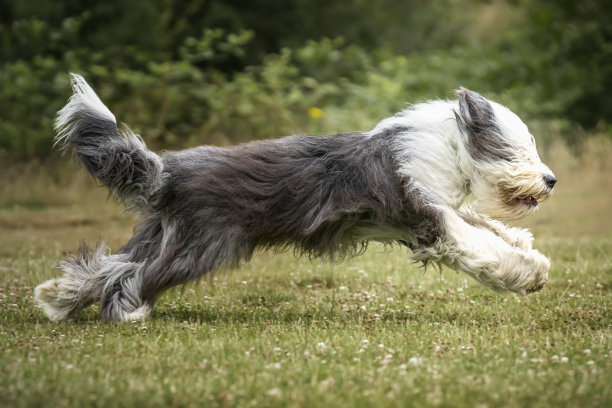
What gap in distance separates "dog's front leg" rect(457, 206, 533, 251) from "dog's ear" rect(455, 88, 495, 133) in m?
0.57

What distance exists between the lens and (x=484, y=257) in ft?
16.1

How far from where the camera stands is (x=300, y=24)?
17.2 meters

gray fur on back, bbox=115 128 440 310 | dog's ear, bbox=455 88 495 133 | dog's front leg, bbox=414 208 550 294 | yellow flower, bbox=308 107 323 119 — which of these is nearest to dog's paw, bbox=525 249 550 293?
dog's front leg, bbox=414 208 550 294

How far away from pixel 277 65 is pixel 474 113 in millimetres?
9435

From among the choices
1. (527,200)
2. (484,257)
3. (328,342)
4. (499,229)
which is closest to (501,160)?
(527,200)

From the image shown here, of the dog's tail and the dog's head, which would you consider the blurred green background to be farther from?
the dog's tail

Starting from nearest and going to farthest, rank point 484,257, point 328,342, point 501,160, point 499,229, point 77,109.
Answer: point 328,342, point 484,257, point 77,109, point 501,160, point 499,229

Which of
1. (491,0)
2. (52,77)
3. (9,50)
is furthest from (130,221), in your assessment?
(491,0)

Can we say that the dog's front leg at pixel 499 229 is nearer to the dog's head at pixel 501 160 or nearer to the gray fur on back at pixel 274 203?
the dog's head at pixel 501 160

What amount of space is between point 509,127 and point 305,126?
847cm

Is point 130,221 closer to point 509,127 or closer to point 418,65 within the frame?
point 509,127

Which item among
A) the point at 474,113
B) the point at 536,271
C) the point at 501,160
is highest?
the point at 474,113

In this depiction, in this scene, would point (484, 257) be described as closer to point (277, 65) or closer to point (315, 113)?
point (315, 113)

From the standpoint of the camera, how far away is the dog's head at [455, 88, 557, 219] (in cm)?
513
